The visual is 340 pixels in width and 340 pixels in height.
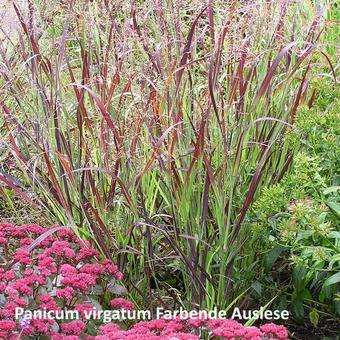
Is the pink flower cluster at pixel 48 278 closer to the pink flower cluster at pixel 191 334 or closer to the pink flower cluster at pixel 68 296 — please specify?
the pink flower cluster at pixel 68 296

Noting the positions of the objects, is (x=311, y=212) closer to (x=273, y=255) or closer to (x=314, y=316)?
(x=273, y=255)

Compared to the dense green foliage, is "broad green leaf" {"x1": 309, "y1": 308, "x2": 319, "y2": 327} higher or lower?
lower

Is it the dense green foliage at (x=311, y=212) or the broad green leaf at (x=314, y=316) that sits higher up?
the dense green foliage at (x=311, y=212)

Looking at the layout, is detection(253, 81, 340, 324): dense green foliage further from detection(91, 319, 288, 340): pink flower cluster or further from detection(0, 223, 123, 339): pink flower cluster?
detection(0, 223, 123, 339): pink flower cluster

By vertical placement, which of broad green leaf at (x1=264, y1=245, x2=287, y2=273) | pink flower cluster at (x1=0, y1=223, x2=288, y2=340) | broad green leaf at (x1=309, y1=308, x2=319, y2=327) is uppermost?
pink flower cluster at (x1=0, y1=223, x2=288, y2=340)

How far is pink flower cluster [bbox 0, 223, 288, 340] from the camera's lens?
2.43 metres

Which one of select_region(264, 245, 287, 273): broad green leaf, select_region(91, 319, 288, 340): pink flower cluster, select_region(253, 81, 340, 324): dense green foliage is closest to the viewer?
select_region(91, 319, 288, 340): pink flower cluster

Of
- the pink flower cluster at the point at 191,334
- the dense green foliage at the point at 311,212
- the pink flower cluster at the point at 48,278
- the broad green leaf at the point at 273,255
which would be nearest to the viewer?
the pink flower cluster at the point at 191,334

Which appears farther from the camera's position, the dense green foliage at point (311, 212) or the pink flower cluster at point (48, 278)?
the dense green foliage at point (311, 212)

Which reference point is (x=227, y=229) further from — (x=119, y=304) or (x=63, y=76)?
(x=63, y=76)

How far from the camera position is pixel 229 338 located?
2.31 metres

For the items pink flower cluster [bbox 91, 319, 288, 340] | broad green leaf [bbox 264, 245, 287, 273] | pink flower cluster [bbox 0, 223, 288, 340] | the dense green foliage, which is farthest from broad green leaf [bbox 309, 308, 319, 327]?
pink flower cluster [bbox 91, 319, 288, 340]

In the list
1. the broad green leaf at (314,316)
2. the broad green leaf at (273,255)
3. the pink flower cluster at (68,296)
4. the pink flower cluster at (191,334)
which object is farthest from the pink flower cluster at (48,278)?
the broad green leaf at (314,316)

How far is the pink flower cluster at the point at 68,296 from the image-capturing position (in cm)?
243
